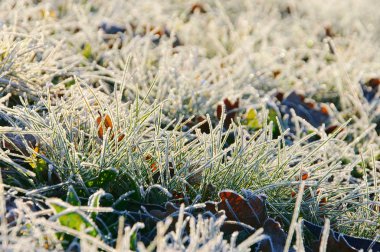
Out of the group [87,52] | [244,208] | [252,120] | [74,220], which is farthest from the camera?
[87,52]

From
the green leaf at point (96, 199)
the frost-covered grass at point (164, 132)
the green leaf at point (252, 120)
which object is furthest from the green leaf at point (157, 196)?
the green leaf at point (252, 120)

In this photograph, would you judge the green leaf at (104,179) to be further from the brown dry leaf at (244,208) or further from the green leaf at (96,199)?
the brown dry leaf at (244,208)

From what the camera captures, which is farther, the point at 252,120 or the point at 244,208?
the point at 252,120

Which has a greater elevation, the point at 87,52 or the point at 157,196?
the point at 87,52

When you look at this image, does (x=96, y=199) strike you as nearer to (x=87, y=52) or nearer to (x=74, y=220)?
(x=74, y=220)

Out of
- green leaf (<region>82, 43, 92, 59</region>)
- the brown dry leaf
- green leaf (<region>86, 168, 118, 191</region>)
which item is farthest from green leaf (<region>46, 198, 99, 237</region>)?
A: green leaf (<region>82, 43, 92, 59</region>)

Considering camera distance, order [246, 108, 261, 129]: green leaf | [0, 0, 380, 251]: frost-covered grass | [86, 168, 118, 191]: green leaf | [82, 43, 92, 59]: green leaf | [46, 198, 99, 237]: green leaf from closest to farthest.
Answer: [46, 198, 99, 237]: green leaf, [0, 0, 380, 251]: frost-covered grass, [86, 168, 118, 191]: green leaf, [246, 108, 261, 129]: green leaf, [82, 43, 92, 59]: green leaf

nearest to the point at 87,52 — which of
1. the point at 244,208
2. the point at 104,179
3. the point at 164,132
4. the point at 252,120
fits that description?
the point at 252,120

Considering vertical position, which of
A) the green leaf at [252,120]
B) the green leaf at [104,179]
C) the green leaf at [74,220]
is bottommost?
the green leaf at [252,120]

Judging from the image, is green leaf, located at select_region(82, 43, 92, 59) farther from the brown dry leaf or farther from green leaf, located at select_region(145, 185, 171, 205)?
the brown dry leaf
